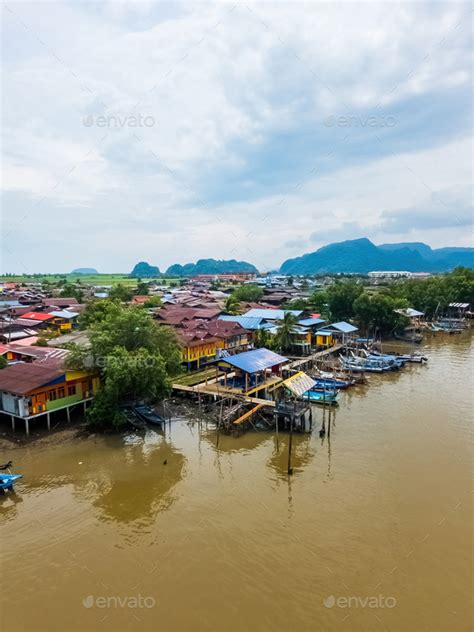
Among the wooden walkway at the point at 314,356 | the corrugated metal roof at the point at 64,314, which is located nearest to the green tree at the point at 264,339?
the wooden walkway at the point at 314,356

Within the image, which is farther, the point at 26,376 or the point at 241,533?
the point at 26,376

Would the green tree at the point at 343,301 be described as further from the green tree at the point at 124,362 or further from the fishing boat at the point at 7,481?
the fishing boat at the point at 7,481

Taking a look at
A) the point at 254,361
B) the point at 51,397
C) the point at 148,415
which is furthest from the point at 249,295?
the point at 51,397

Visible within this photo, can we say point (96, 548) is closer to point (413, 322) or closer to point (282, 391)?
point (282, 391)

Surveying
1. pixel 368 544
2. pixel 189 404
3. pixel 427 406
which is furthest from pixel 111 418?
pixel 427 406

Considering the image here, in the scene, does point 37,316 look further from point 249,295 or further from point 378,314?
point 378,314
